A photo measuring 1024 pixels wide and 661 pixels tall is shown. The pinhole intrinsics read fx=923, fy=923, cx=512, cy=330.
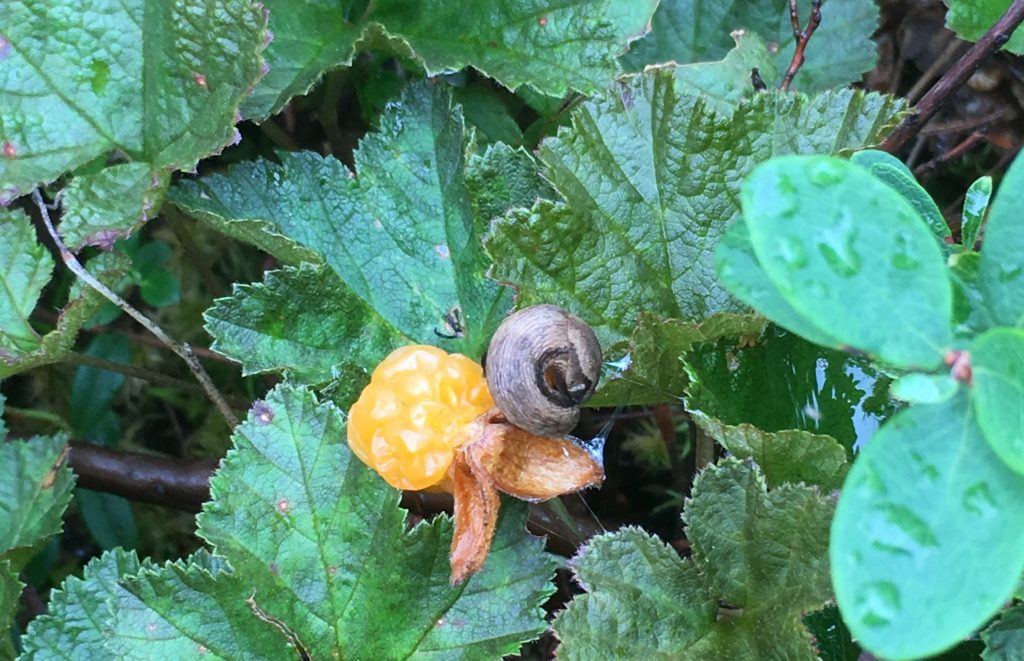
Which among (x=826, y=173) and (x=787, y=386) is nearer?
→ (x=826, y=173)

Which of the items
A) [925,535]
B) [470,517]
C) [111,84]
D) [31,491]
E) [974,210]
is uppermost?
[111,84]

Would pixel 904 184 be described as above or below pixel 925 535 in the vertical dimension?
above

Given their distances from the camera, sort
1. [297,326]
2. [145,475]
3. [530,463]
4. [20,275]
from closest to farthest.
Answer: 1. [530,463]
2. [297,326]
3. [20,275]
4. [145,475]

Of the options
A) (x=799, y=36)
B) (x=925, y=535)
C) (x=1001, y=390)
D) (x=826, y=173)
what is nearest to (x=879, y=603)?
(x=925, y=535)

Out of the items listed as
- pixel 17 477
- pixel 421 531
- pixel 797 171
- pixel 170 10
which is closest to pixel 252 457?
pixel 421 531

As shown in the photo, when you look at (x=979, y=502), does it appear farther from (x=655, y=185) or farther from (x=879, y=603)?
(x=655, y=185)

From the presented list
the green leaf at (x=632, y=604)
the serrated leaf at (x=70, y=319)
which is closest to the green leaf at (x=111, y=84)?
the serrated leaf at (x=70, y=319)

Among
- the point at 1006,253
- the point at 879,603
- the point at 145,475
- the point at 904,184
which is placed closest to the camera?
the point at 879,603
